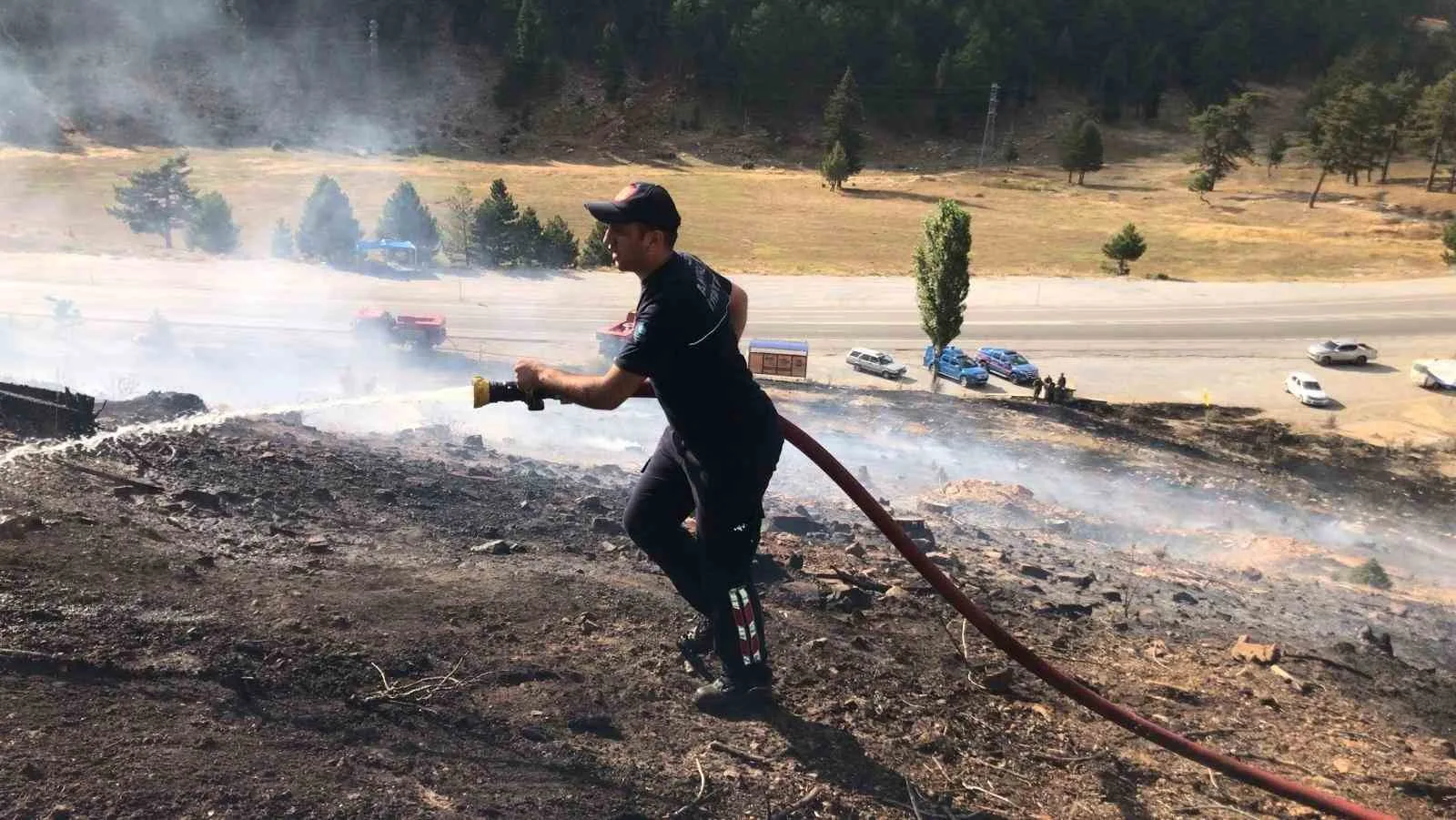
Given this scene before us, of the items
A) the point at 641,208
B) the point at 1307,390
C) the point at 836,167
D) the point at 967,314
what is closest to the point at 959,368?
the point at 967,314

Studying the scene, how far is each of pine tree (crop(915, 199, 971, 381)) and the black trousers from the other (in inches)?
953

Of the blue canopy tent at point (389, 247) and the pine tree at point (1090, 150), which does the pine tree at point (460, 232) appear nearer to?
the blue canopy tent at point (389, 247)

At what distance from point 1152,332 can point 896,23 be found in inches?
2508

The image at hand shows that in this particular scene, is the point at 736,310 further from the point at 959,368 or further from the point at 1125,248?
the point at 1125,248

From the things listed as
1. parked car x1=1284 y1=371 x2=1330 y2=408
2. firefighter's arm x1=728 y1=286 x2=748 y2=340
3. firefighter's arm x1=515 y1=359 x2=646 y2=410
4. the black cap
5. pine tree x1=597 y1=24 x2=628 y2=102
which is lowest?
parked car x1=1284 y1=371 x2=1330 y2=408

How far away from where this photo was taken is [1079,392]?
32.3 m

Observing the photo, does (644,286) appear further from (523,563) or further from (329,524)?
(329,524)

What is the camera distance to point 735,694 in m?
4.52

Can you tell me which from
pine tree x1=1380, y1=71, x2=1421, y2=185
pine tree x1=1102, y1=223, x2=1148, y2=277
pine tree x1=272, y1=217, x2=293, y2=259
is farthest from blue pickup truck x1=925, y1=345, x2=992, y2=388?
pine tree x1=1380, y1=71, x2=1421, y2=185

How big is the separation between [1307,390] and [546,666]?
33415 mm

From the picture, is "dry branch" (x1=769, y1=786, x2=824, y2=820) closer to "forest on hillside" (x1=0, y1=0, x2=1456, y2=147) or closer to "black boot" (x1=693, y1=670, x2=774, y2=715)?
"black boot" (x1=693, y1=670, x2=774, y2=715)

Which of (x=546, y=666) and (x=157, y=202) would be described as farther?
(x=157, y=202)

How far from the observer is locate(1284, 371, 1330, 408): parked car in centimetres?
3216

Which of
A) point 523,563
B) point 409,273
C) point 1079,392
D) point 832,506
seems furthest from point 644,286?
point 409,273
